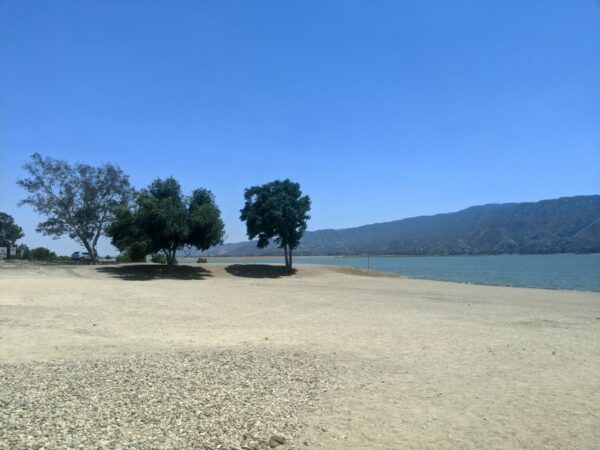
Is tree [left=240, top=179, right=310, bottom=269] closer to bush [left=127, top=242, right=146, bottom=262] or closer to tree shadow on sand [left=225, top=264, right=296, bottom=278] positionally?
tree shadow on sand [left=225, top=264, right=296, bottom=278]

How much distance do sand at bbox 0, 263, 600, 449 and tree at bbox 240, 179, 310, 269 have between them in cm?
2202

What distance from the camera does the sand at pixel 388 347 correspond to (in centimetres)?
611

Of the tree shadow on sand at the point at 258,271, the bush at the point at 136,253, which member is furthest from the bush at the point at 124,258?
the tree shadow on sand at the point at 258,271

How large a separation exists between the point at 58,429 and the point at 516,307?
20.6 metres

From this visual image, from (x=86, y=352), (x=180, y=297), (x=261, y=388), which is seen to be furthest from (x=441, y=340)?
(x=180, y=297)

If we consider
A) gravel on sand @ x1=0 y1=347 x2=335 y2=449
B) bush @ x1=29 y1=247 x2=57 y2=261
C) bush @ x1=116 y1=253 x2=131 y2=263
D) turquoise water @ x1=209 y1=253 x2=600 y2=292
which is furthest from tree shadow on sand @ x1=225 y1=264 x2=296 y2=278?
gravel on sand @ x1=0 y1=347 x2=335 y2=449

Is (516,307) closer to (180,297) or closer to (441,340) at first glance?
(441,340)

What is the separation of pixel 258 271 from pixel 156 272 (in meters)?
9.51

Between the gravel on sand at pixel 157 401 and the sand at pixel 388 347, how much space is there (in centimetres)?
50

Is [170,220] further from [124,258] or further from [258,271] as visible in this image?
[124,258]

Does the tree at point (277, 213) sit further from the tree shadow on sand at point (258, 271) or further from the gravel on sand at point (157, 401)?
the gravel on sand at point (157, 401)

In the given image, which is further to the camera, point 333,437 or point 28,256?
point 28,256

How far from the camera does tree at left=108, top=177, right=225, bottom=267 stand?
36125 mm

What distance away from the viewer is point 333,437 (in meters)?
5.61
